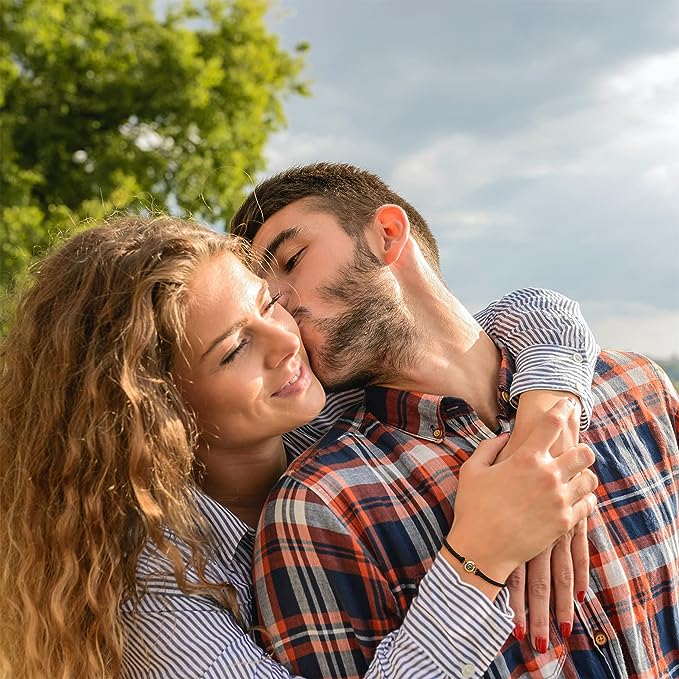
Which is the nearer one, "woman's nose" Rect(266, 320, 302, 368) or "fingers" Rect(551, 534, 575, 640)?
"fingers" Rect(551, 534, 575, 640)

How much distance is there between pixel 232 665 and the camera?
1.91m

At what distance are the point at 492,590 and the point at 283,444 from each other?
3.24ft

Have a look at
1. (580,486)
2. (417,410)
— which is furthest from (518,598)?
(417,410)

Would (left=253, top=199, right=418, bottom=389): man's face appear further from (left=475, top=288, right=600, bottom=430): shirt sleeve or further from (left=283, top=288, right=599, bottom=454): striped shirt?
(left=475, top=288, right=600, bottom=430): shirt sleeve

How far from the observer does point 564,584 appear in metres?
2.09

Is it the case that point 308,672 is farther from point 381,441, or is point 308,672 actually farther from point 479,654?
point 381,441

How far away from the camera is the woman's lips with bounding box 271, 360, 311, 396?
2.30 metres

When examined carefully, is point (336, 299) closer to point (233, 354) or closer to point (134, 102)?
point (233, 354)

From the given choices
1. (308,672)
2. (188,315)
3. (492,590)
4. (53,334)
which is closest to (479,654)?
(492,590)

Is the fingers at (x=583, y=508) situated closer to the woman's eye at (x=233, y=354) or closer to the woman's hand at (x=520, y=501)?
the woman's hand at (x=520, y=501)

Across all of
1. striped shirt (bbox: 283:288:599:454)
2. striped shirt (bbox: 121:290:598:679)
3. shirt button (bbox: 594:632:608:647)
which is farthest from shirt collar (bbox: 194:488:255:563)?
shirt button (bbox: 594:632:608:647)

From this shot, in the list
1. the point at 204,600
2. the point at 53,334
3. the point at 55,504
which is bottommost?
the point at 204,600

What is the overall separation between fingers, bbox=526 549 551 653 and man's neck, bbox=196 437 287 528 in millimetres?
843

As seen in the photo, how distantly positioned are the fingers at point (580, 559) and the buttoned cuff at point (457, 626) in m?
0.32
